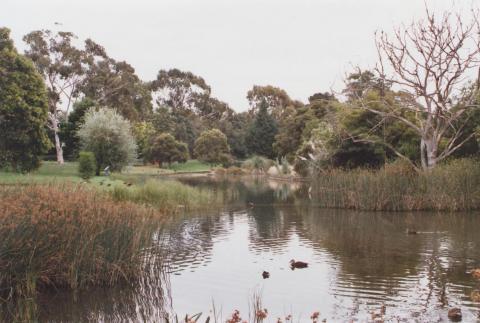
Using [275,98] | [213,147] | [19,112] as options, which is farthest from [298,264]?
[275,98]

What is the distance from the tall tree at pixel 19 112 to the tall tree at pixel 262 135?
34.6 m

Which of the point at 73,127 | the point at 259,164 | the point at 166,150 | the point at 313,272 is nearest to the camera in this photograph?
the point at 313,272

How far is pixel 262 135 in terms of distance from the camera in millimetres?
68312

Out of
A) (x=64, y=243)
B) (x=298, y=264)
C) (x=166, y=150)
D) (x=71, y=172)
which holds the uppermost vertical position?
(x=166, y=150)

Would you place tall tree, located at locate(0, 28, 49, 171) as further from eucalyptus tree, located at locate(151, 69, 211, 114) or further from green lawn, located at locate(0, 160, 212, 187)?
eucalyptus tree, located at locate(151, 69, 211, 114)

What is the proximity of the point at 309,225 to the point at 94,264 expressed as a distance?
31.8 feet

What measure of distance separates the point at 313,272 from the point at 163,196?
10693mm

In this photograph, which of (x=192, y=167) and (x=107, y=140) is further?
(x=192, y=167)

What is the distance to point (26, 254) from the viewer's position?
8664 mm

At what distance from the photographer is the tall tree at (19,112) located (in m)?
34.1

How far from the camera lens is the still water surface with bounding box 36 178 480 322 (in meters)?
8.49

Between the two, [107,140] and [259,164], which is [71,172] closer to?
[107,140]

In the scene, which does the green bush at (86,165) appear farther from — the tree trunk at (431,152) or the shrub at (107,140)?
the tree trunk at (431,152)

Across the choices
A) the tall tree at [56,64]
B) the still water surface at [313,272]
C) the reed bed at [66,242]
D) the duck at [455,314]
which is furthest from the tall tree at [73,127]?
the duck at [455,314]
